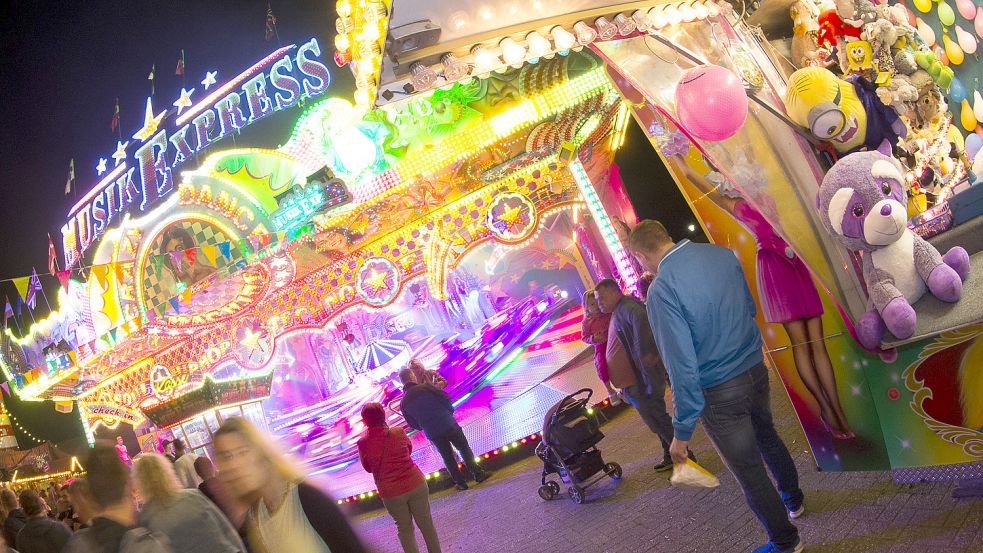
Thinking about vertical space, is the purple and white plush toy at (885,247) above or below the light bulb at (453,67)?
below

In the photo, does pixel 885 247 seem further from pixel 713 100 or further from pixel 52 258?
pixel 52 258

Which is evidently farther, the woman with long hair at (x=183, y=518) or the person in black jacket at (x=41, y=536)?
the person in black jacket at (x=41, y=536)

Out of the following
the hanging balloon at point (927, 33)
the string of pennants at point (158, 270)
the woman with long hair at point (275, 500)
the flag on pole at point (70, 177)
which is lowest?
the woman with long hair at point (275, 500)

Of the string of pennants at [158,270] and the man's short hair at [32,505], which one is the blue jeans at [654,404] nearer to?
the string of pennants at [158,270]

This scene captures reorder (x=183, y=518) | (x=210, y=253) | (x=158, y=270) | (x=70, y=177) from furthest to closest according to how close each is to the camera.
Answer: (x=70, y=177) → (x=158, y=270) → (x=210, y=253) → (x=183, y=518)

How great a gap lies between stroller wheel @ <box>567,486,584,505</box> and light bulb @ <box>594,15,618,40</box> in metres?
3.81

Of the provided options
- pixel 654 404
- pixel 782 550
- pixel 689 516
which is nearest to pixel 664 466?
pixel 654 404

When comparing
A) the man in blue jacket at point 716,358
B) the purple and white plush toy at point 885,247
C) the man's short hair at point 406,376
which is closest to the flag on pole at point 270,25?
the man's short hair at point 406,376

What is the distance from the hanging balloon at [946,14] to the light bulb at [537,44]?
3.45 metres

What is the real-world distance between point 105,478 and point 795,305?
393 centimetres

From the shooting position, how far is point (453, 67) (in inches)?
140

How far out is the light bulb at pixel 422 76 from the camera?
11.5 ft

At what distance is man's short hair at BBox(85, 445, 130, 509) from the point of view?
2703 millimetres

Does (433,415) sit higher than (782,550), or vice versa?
(433,415)
